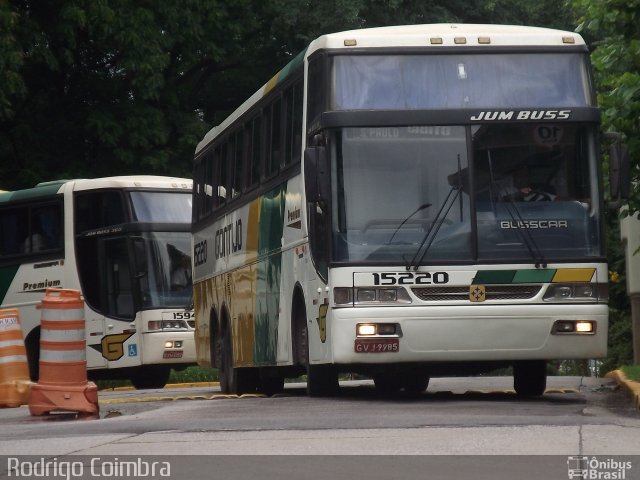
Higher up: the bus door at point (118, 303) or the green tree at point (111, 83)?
the green tree at point (111, 83)

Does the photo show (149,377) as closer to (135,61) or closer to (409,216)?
(135,61)

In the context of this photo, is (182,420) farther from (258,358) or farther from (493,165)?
(258,358)

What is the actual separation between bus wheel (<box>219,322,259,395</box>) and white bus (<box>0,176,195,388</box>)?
21.2 feet

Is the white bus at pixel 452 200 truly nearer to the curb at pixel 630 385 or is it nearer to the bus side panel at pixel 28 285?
the curb at pixel 630 385

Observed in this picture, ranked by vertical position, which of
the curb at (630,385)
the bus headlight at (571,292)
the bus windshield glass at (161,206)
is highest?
→ the bus windshield glass at (161,206)

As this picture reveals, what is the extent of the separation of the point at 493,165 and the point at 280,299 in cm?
397

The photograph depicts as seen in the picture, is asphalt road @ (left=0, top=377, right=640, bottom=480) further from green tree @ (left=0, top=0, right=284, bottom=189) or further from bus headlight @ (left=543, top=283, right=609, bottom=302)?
green tree @ (left=0, top=0, right=284, bottom=189)

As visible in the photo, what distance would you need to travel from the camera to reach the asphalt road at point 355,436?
9883mm

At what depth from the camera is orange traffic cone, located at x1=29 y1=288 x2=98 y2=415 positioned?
1549 centimetres

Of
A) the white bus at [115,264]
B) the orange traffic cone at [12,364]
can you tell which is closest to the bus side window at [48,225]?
the white bus at [115,264]

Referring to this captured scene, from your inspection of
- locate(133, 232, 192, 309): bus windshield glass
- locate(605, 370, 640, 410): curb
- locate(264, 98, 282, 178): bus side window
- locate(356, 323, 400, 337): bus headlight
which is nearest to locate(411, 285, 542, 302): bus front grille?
locate(356, 323, 400, 337): bus headlight

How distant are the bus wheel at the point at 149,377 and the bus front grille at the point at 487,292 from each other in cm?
1666

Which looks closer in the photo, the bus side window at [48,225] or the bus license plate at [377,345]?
the bus license plate at [377,345]
